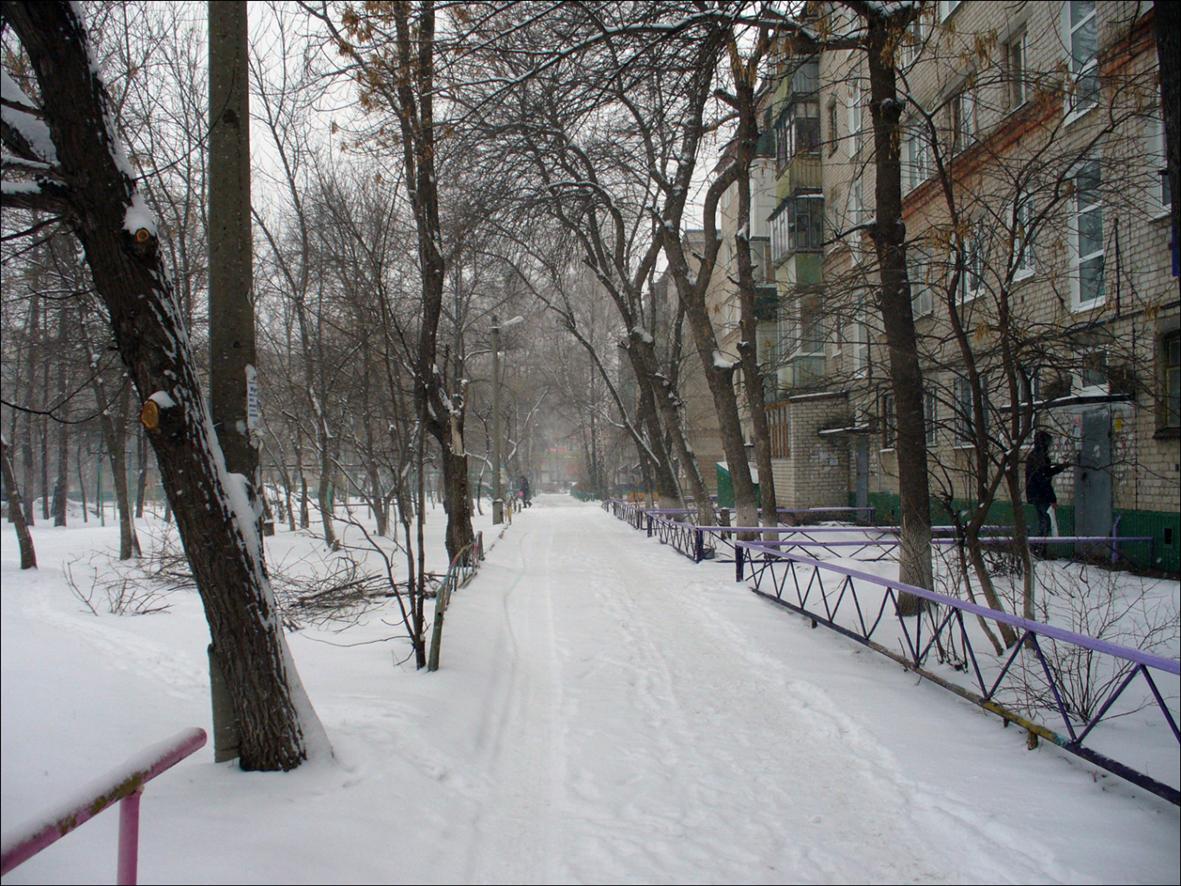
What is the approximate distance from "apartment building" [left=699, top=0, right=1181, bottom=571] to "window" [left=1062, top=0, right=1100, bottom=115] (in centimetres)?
4

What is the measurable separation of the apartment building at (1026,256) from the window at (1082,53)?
4cm

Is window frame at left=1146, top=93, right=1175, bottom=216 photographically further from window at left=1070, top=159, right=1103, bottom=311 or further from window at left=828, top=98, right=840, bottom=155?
window at left=828, top=98, right=840, bottom=155

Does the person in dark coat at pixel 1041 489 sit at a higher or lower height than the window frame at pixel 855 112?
lower

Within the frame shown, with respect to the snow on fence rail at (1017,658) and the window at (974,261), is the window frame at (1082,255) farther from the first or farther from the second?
the snow on fence rail at (1017,658)

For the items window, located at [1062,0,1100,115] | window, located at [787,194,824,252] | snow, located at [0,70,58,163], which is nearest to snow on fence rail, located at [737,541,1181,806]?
window, located at [1062,0,1100,115]

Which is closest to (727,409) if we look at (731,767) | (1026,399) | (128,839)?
(1026,399)

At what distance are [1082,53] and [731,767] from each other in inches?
301

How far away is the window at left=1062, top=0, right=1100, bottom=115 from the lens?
536 centimetres

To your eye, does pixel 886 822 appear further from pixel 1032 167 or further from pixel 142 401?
pixel 1032 167

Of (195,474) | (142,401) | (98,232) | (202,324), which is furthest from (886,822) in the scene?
(202,324)

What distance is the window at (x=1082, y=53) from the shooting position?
5.36 metres

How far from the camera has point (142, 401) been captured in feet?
11.0

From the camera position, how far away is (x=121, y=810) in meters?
2.30

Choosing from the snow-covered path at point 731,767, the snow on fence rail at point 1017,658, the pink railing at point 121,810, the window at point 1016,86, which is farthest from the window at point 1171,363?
the pink railing at point 121,810
